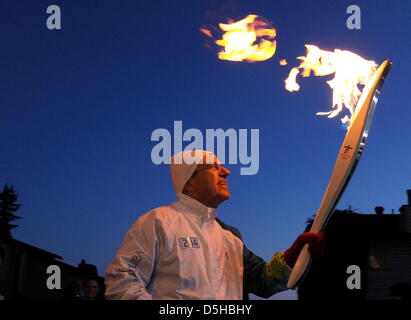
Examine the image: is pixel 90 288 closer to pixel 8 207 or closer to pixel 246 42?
pixel 246 42

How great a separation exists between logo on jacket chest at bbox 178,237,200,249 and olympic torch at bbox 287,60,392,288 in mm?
652

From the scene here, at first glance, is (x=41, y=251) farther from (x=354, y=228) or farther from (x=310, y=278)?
(x=310, y=278)

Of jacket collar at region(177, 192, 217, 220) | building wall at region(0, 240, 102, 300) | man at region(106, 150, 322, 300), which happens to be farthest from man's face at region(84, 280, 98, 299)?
building wall at region(0, 240, 102, 300)

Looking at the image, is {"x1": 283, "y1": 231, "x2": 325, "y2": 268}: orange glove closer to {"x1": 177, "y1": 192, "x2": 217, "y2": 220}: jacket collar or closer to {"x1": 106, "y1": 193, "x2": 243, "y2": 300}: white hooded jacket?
{"x1": 106, "y1": 193, "x2": 243, "y2": 300}: white hooded jacket

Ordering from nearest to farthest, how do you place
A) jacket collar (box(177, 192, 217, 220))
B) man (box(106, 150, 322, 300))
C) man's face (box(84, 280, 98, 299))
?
man (box(106, 150, 322, 300))
jacket collar (box(177, 192, 217, 220))
man's face (box(84, 280, 98, 299))

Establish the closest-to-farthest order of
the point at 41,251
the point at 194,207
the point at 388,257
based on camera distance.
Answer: the point at 194,207
the point at 41,251
the point at 388,257

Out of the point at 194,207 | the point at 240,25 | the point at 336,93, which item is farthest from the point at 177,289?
the point at 240,25

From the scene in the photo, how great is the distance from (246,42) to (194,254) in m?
2.36

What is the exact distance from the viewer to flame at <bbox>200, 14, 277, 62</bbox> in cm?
520

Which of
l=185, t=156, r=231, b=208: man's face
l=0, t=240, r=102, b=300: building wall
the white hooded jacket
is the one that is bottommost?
the white hooded jacket

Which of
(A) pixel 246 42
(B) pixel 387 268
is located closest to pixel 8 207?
(B) pixel 387 268

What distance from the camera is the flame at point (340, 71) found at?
4.40 m
